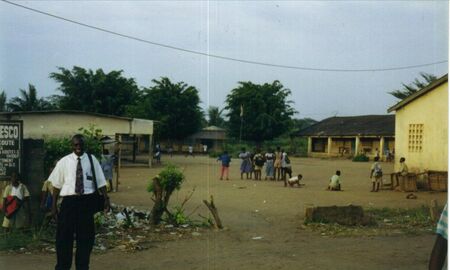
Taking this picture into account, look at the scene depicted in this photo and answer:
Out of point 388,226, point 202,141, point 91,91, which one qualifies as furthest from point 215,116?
point 388,226

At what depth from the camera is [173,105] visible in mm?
53844

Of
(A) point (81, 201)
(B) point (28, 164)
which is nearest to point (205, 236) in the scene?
(B) point (28, 164)

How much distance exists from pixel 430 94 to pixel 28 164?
15.3m

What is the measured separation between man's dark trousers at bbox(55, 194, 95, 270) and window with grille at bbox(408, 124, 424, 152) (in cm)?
1688

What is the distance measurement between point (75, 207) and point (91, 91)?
44471 millimetres

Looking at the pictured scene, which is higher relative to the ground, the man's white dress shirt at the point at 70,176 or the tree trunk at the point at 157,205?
the man's white dress shirt at the point at 70,176

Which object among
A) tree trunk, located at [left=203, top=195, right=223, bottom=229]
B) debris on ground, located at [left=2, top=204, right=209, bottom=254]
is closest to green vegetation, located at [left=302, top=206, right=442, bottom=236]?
tree trunk, located at [left=203, top=195, right=223, bottom=229]

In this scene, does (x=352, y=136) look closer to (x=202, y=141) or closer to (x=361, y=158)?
(x=361, y=158)

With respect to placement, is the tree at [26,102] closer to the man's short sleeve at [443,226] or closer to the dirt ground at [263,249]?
the dirt ground at [263,249]

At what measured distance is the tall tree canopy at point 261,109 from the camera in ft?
184

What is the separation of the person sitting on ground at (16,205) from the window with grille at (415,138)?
1537cm

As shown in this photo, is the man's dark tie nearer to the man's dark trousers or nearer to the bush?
the man's dark trousers

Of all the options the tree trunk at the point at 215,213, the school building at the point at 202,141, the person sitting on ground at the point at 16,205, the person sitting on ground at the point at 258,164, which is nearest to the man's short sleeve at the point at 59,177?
the person sitting on ground at the point at 16,205

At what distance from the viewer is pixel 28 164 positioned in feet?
31.3
